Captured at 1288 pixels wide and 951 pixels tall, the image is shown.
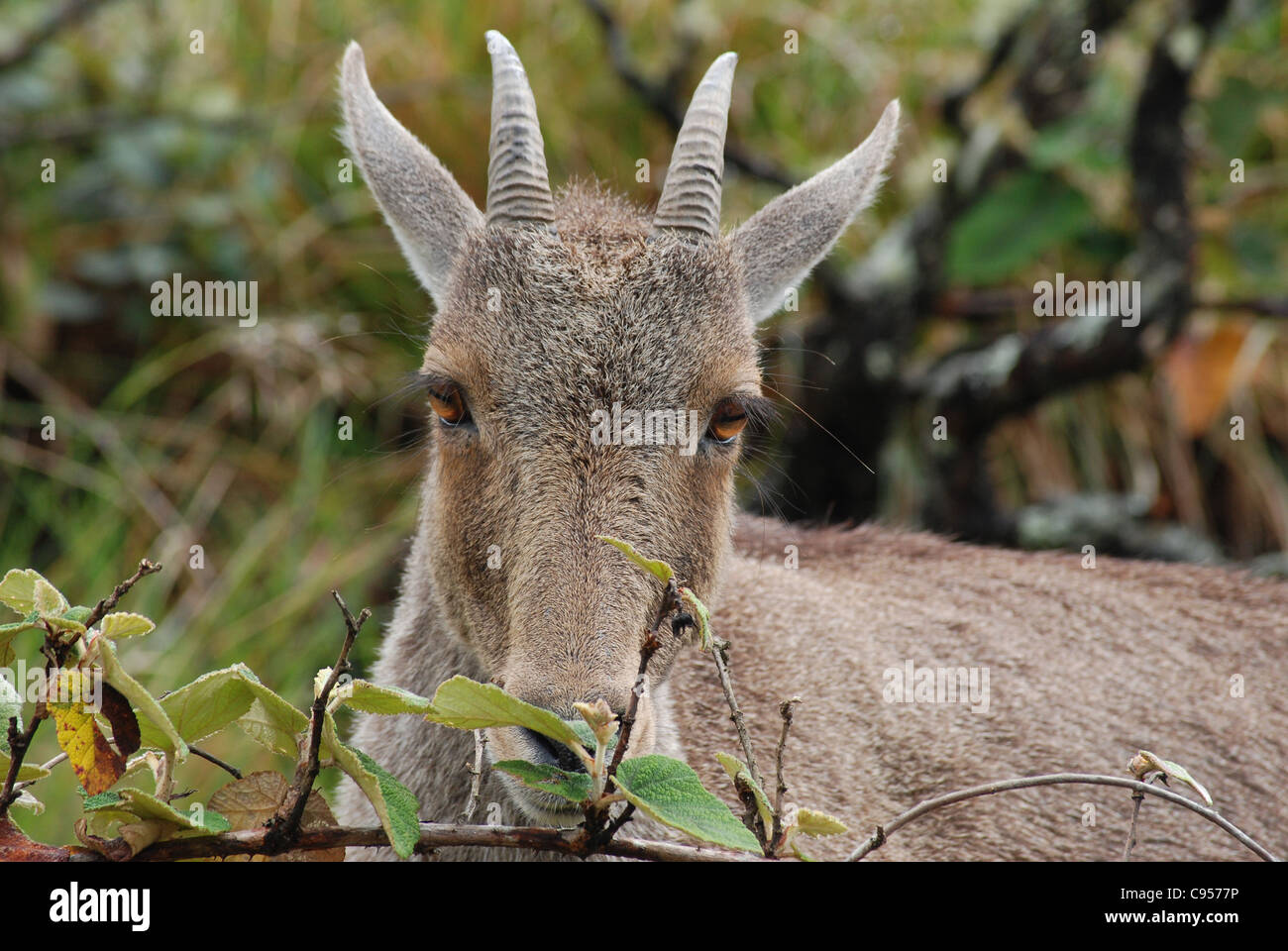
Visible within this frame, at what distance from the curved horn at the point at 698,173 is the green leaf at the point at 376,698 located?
2171 mm

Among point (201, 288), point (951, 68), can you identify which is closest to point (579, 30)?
point (951, 68)

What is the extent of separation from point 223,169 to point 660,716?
747 cm

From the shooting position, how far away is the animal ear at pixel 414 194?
4.73 meters

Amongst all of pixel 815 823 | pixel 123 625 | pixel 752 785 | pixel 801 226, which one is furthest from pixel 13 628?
pixel 801 226

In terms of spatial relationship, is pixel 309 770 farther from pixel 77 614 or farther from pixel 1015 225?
pixel 1015 225

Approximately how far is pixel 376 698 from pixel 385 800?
0.67ft

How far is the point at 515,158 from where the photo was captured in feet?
14.3

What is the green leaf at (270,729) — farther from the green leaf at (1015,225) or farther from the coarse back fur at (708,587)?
the green leaf at (1015,225)

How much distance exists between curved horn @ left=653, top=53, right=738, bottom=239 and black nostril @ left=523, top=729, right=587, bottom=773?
6.14 feet

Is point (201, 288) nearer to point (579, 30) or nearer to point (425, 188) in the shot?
point (579, 30)

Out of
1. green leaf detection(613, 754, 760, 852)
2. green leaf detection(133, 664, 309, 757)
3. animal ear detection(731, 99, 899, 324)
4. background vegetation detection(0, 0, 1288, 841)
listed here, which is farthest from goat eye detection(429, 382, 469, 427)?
background vegetation detection(0, 0, 1288, 841)

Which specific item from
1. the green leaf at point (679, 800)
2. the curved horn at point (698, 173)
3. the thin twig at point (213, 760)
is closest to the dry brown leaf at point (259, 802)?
the thin twig at point (213, 760)

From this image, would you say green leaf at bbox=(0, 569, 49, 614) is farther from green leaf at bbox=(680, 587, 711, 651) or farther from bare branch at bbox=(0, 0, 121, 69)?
bare branch at bbox=(0, 0, 121, 69)

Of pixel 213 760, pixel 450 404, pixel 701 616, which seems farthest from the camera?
pixel 450 404
